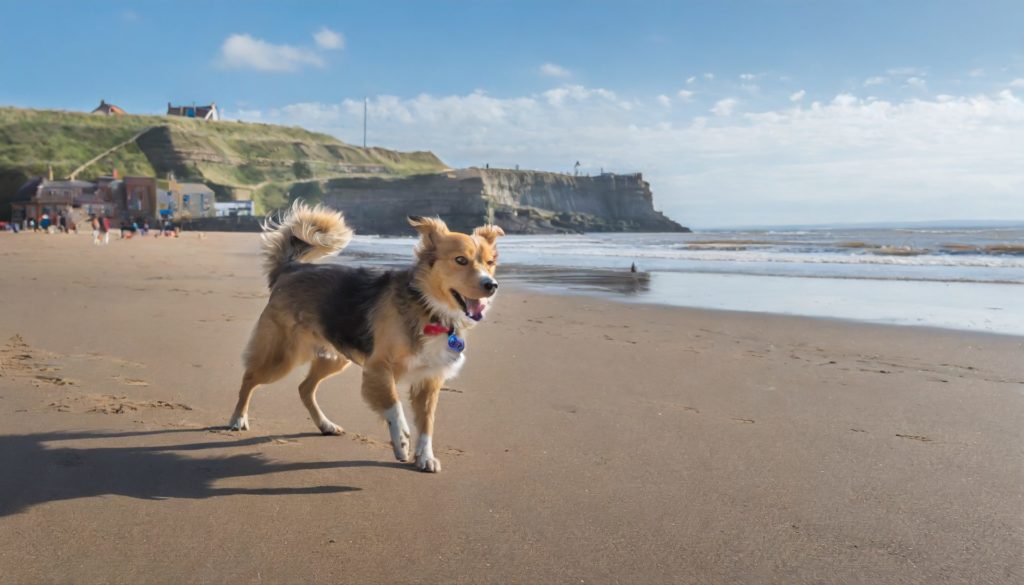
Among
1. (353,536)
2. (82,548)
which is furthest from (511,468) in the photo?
(82,548)

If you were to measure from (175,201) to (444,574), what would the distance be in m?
85.0

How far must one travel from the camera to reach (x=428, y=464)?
4105mm

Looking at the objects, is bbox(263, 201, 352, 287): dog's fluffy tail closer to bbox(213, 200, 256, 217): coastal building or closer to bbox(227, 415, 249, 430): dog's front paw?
bbox(227, 415, 249, 430): dog's front paw

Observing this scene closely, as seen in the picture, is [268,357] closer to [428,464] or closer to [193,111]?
[428,464]

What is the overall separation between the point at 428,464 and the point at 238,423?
1.61m

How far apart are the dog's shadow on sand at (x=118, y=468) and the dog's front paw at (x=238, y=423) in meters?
0.30

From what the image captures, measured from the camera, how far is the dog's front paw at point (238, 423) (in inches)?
191

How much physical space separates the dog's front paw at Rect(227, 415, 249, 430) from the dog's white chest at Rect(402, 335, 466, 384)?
4.37 ft

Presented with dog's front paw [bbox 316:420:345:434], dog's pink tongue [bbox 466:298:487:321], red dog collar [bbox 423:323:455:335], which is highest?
dog's pink tongue [bbox 466:298:487:321]

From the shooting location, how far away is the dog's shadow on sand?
3.48 m

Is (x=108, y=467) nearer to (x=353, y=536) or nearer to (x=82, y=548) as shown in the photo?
(x=82, y=548)

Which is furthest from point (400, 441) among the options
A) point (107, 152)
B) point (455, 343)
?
point (107, 152)

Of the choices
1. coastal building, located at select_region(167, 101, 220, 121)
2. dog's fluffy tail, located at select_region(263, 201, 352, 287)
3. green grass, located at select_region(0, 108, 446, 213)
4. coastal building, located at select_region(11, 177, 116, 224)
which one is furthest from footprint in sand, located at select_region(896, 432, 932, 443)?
coastal building, located at select_region(167, 101, 220, 121)

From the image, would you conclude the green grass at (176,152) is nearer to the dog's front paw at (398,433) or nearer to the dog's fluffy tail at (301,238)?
the dog's fluffy tail at (301,238)
